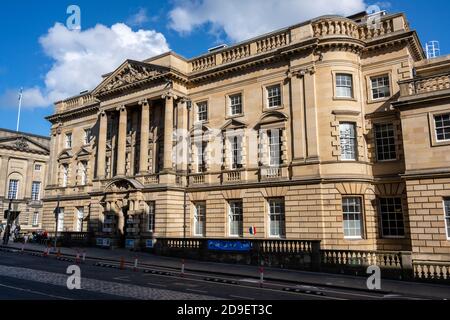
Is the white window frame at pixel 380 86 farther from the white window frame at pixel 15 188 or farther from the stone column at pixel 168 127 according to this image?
the white window frame at pixel 15 188

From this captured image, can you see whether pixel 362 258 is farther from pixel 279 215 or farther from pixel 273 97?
pixel 273 97

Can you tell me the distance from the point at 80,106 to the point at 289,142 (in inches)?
1078

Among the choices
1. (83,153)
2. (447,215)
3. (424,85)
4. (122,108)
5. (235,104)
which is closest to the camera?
(447,215)

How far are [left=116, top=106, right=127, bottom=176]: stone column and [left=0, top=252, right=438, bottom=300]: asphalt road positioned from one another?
17375mm

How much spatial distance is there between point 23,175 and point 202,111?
168 feet

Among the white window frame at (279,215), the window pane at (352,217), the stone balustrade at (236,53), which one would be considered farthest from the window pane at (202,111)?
the window pane at (352,217)

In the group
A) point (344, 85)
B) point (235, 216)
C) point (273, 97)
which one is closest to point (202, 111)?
point (273, 97)

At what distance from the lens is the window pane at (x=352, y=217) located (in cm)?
2511

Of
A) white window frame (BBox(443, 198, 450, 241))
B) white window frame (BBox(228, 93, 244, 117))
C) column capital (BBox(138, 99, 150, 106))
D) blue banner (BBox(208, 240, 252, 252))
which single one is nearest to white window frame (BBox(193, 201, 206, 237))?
blue banner (BBox(208, 240, 252, 252))

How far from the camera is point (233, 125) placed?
101 ft

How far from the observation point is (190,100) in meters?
34.2

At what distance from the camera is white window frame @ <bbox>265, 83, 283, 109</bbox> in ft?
95.6

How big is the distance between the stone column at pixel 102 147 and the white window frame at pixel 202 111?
34.4 ft

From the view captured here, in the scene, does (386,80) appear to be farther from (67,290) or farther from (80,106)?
(80,106)
